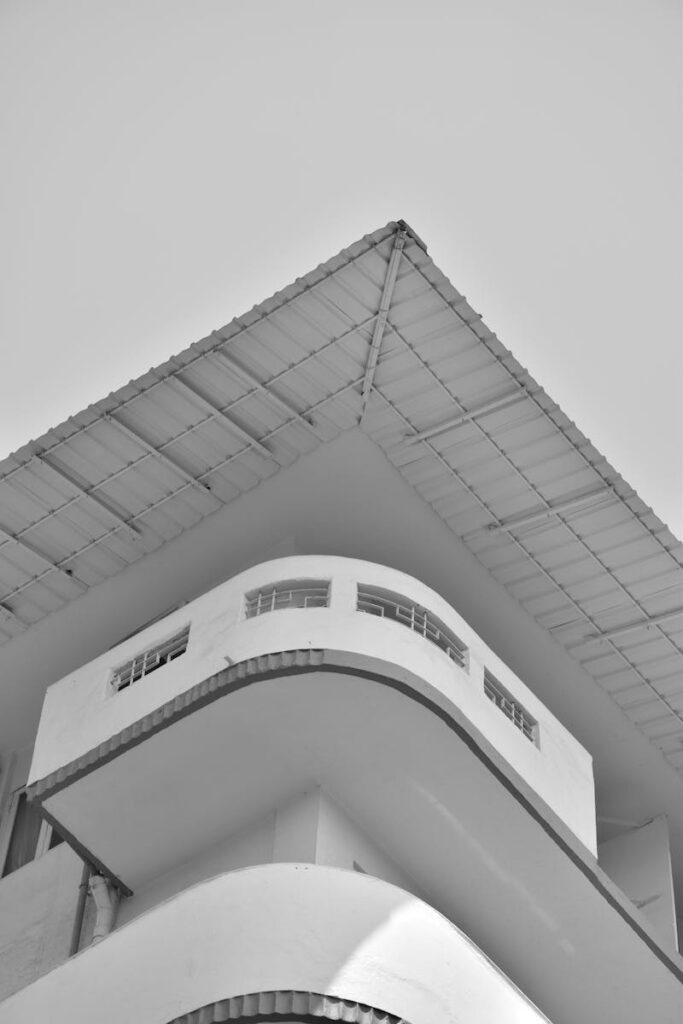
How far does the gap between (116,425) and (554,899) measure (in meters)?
9.05

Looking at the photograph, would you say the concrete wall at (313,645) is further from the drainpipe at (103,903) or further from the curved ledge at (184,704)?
the drainpipe at (103,903)

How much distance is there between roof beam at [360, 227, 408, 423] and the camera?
957 inches

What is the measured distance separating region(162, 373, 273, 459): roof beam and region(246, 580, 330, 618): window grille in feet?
7.96

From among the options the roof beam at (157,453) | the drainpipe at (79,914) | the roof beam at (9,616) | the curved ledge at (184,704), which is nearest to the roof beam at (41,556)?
the roof beam at (9,616)

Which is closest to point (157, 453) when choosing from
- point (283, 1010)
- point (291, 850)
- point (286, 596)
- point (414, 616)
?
point (286, 596)

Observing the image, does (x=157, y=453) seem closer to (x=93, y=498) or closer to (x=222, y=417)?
(x=222, y=417)

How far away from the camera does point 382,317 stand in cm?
2494

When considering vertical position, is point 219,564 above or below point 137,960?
above

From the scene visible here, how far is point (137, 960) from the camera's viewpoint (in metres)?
20.1

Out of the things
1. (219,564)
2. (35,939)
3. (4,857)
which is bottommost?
(35,939)

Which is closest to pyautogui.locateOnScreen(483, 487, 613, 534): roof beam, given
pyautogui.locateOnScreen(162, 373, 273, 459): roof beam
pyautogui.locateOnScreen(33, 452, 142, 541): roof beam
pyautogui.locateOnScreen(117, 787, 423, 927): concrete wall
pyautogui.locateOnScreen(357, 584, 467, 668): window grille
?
pyautogui.locateOnScreen(357, 584, 467, 668): window grille

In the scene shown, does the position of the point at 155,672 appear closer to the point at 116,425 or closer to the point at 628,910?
the point at 116,425

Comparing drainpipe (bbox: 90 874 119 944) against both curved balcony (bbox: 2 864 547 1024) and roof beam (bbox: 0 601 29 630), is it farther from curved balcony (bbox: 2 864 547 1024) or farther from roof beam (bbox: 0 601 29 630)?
roof beam (bbox: 0 601 29 630)

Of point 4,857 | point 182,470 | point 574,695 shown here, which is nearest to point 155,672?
point 182,470
